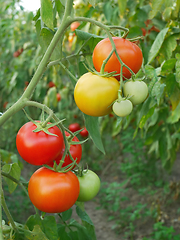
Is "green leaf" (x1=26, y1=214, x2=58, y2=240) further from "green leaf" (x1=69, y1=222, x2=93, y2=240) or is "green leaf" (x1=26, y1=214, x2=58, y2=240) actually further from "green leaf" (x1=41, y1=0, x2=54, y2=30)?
"green leaf" (x1=41, y1=0, x2=54, y2=30)

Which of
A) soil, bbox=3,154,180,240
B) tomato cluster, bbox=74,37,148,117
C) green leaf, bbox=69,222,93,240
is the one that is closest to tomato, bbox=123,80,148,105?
tomato cluster, bbox=74,37,148,117

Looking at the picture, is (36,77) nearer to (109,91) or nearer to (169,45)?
(109,91)

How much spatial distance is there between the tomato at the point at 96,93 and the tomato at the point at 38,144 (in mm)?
92

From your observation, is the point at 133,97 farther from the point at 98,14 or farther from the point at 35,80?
the point at 98,14

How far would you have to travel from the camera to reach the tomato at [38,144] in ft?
1.63

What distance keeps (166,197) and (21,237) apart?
2218 mm

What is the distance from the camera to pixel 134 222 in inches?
97.0

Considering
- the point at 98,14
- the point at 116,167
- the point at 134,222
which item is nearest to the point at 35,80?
the point at 98,14

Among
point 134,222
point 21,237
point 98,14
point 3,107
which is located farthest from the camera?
point 3,107

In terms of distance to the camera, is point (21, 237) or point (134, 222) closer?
point (21, 237)

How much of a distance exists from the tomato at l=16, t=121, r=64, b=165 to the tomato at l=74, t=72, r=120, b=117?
0.09m

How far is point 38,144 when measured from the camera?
497mm

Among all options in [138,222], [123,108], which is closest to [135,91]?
[123,108]

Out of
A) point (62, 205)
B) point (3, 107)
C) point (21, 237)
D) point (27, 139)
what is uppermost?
point (27, 139)
